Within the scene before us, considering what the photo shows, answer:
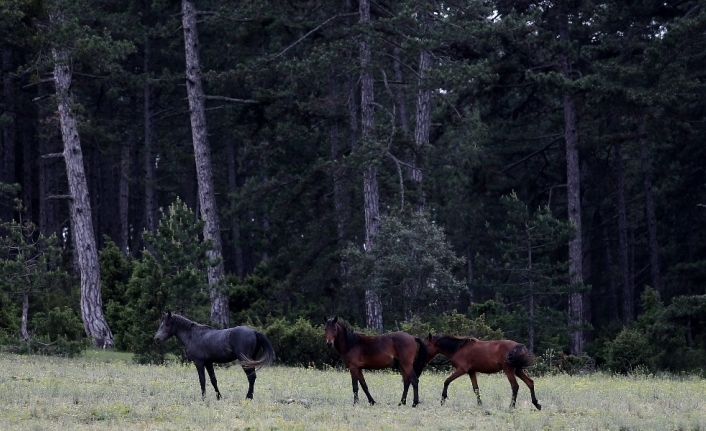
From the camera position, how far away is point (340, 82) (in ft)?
166

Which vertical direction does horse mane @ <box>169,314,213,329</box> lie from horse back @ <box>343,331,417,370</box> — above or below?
above

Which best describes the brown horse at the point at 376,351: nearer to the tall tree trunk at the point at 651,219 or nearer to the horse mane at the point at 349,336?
the horse mane at the point at 349,336

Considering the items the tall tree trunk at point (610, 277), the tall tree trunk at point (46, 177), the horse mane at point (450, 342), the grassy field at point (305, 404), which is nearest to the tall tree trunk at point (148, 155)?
the tall tree trunk at point (46, 177)

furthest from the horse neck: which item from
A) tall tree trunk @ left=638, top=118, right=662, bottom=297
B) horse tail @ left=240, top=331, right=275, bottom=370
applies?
tall tree trunk @ left=638, top=118, right=662, bottom=297

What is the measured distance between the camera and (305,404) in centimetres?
1705

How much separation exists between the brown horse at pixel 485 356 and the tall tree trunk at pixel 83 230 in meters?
18.6

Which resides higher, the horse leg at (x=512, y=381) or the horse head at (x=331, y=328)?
the horse head at (x=331, y=328)

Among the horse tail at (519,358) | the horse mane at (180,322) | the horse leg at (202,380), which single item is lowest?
the horse leg at (202,380)

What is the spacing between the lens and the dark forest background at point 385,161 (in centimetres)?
3102

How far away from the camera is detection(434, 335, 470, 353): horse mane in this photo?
57.7 ft

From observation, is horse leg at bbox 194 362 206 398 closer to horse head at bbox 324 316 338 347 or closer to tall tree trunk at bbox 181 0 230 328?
horse head at bbox 324 316 338 347

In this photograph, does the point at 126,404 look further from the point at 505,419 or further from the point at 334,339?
the point at 505,419

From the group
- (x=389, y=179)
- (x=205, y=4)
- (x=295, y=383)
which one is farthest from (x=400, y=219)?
(x=205, y=4)

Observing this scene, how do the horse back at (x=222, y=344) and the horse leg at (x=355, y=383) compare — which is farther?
the horse back at (x=222, y=344)
